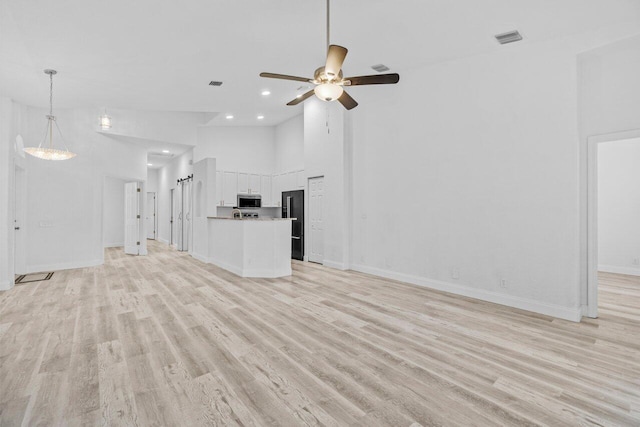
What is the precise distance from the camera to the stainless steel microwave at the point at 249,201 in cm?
905

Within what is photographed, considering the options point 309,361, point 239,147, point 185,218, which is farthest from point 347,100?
point 185,218

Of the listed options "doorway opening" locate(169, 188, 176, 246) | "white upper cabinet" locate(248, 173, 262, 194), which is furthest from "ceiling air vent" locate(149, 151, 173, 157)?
"white upper cabinet" locate(248, 173, 262, 194)

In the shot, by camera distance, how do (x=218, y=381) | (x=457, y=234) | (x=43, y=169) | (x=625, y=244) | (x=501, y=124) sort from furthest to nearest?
1. (x=43, y=169)
2. (x=625, y=244)
3. (x=457, y=234)
4. (x=501, y=124)
5. (x=218, y=381)

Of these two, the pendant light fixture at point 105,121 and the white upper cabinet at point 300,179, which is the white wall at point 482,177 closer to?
the white upper cabinet at point 300,179

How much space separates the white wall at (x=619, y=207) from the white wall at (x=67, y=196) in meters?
10.8

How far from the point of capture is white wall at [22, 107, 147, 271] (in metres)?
6.43

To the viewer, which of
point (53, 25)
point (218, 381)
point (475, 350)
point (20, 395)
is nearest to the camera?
point (20, 395)

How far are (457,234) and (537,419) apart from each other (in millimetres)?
3118

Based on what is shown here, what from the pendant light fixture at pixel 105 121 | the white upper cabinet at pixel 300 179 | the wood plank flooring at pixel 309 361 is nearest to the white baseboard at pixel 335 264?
the wood plank flooring at pixel 309 361

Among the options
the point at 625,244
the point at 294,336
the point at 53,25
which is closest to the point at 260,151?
the point at 53,25

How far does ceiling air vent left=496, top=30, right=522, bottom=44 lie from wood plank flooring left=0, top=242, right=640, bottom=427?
11.1 feet

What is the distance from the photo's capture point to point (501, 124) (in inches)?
171

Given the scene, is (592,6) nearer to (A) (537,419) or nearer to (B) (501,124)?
(B) (501,124)

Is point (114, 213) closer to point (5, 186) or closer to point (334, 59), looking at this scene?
point (5, 186)
